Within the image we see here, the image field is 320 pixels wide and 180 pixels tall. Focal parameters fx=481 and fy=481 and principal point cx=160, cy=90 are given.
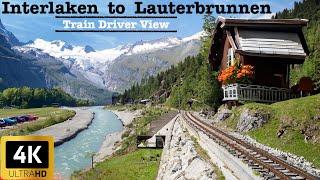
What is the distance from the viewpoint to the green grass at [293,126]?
24.2 metres

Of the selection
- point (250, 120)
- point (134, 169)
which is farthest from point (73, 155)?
point (250, 120)

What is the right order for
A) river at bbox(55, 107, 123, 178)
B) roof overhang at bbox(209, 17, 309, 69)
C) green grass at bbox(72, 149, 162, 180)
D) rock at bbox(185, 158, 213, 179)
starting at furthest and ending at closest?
river at bbox(55, 107, 123, 178) → roof overhang at bbox(209, 17, 309, 69) → green grass at bbox(72, 149, 162, 180) → rock at bbox(185, 158, 213, 179)

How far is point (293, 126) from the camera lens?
88.4ft

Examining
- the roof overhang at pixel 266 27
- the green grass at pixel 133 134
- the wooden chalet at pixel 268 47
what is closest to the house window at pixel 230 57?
the wooden chalet at pixel 268 47

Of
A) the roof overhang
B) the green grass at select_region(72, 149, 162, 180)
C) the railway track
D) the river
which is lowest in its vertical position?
the river

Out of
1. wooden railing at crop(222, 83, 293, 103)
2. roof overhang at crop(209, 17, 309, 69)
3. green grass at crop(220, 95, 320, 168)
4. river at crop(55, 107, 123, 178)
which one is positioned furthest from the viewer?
river at crop(55, 107, 123, 178)

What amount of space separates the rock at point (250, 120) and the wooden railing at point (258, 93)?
16.8ft

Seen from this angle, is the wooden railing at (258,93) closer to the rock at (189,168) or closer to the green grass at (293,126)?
the green grass at (293,126)

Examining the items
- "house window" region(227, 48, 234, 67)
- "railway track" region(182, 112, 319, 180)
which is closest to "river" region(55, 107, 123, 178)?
"house window" region(227, 48, 234, 67)

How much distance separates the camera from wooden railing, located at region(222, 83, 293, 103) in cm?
3838

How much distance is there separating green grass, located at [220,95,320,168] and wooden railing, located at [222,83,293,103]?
21.5 feet

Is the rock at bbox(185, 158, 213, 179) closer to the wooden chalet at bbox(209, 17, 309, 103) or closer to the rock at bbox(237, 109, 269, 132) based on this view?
the rock at bbox(237, 109, 269, 132)

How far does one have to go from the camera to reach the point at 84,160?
204 ft

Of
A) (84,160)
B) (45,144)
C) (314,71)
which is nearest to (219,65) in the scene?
(314,71)
